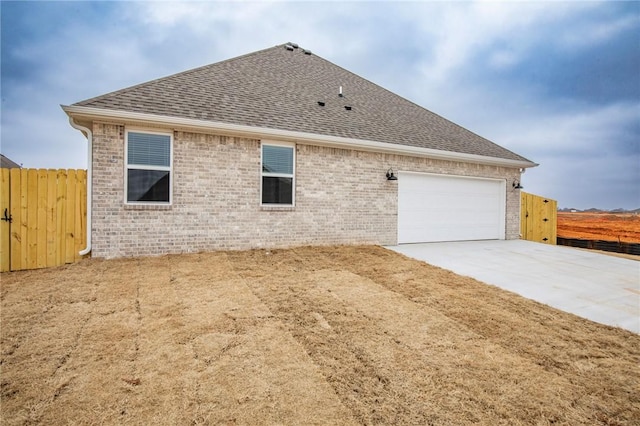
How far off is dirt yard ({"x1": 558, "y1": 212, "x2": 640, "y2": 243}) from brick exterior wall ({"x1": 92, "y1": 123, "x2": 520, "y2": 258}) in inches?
522

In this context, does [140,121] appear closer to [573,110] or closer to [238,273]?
[238,273]

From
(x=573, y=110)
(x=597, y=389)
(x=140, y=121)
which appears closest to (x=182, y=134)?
(x=140, y=121)

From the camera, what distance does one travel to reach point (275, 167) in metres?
7.84

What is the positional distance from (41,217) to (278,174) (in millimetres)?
5154

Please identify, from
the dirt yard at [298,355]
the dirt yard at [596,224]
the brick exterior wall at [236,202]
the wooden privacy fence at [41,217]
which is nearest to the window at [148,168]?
the brick exterior wall at [236,202]

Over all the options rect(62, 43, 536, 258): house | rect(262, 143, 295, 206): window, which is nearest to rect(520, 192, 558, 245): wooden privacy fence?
rect(62, 43, 536, 258): house

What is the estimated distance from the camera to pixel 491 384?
2525 mm

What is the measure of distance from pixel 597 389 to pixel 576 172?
19.8 metres

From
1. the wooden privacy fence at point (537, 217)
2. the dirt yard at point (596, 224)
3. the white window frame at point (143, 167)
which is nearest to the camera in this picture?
the white window frame at point (143, 167)

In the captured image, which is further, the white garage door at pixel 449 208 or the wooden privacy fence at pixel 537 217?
the wooden privacy fence at pixel 537 217

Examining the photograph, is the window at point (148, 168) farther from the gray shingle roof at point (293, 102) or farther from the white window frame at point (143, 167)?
the gray shingle roof at point (293, 102)

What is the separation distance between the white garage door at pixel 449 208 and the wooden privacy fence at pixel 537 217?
189cm

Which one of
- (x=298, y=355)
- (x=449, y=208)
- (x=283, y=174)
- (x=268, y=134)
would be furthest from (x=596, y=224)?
(x=298, y=355)

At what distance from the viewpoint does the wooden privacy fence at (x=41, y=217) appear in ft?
19.5
